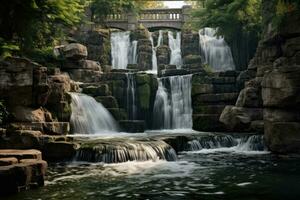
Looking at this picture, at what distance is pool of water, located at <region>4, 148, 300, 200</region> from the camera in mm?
10844

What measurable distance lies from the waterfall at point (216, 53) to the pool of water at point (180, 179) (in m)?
19.1

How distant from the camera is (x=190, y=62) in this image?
121ft

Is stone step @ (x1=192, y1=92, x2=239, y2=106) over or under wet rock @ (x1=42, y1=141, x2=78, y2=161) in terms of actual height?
over

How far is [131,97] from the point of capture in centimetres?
2859

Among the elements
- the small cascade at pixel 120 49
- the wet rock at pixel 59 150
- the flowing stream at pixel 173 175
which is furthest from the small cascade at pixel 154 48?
the wet rock at pixel 59 150

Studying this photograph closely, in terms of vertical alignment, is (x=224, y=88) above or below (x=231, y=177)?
above

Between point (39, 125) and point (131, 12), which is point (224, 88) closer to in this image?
point (39, 125)

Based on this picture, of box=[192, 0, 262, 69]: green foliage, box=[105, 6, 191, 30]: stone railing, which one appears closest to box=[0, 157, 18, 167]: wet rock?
box=[192, 0, 262, 69]: green foliage

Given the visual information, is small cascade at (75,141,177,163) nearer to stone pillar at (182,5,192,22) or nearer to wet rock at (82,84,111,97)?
wet rock at (82,84,111,97)

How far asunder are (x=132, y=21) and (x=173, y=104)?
19156 millimetres

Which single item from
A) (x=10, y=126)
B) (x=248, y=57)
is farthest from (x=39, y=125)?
(x=248, y=57)

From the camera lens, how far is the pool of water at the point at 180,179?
35.6 ft

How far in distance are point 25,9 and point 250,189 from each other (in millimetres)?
13945

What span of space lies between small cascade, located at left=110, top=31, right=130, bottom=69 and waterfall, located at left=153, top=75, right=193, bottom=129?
11.2 meters
